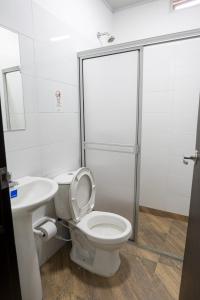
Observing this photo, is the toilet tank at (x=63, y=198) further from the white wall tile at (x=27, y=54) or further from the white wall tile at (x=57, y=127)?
the white wall tile at (x=27, y=54)

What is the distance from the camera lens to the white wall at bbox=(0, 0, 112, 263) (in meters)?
1.40

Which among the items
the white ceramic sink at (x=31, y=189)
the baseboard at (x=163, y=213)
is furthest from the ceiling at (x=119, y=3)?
the baseboard at (x=163, y=213)

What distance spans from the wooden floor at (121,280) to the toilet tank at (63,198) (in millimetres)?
454

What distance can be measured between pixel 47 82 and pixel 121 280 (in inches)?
67.7

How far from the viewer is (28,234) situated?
4.12ft

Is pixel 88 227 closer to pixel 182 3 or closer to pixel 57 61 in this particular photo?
pixel 57 61

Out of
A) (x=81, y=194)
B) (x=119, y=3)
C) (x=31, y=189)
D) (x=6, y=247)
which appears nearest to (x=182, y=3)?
(x=119, y=3)

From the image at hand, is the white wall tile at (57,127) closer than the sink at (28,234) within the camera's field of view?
No

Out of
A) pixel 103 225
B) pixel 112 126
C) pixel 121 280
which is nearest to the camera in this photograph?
pixel 121 280

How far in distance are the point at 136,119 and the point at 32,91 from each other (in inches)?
35.7

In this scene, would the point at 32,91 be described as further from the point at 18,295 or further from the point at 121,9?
the point at 121,9

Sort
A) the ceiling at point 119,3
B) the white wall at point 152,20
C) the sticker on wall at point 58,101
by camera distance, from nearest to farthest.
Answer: the sticker on wall at point 58,101, the white wall at point 152,20, the ceiling at point 119,3

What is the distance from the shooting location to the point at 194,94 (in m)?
2.15

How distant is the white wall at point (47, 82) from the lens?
1.40 meters
